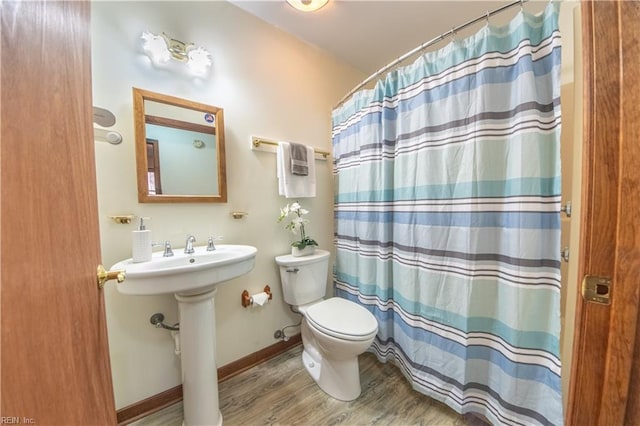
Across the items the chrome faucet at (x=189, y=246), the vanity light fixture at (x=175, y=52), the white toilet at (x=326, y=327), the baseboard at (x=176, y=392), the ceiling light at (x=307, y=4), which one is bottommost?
the baseboard at (x=176, y=392)

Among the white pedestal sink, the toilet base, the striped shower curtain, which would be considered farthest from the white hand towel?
the toilet base

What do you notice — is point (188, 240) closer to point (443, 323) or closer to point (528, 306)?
point (443, 323)

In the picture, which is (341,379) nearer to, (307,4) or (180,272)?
(180,272)

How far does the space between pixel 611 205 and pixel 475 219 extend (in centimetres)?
65

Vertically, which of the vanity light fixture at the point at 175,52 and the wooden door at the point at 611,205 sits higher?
the vanity light fixture at the point at 175,52

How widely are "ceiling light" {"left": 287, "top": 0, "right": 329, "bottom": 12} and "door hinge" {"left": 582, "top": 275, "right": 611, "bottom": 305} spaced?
66.9 inches

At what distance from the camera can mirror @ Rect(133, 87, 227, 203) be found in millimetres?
1167

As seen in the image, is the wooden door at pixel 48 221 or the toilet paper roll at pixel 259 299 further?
the toilet paper roll at pixel 259 299

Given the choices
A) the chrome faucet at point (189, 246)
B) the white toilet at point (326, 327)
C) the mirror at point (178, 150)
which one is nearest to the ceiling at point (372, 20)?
the mirror at point (178, 150)

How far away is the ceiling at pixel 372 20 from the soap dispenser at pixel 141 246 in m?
1.52

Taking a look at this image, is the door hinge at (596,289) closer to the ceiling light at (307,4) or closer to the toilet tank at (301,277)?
the toilet tank at (301,277)

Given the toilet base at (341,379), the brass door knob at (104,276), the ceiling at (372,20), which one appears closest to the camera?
the brass door knob at (104,276)

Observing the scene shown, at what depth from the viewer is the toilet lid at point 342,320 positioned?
1169mm

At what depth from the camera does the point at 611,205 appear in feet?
1.39
